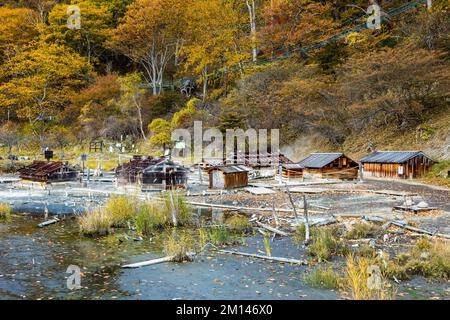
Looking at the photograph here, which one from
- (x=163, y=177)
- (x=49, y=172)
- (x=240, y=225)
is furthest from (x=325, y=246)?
(x=49, y=172)

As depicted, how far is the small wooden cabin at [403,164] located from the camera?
3167cm

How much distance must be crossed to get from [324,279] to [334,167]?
24.6 meters

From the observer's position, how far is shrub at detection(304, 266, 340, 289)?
11.5 meters

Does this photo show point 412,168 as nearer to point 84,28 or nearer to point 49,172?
point 49,172

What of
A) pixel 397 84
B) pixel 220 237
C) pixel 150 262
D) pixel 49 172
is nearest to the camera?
pixel 150 262

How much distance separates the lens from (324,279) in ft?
38.3

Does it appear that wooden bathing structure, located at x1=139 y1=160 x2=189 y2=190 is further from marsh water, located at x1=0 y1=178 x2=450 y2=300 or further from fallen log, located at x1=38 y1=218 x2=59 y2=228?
marsh water, located at x1=0 y1=178 x2=450 y2=300

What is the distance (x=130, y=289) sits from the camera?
11.7 meters

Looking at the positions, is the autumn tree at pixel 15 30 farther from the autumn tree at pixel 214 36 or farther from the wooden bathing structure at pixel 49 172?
the wooden bathing structure at pixel 49 172

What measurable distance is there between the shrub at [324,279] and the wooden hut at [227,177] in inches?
760

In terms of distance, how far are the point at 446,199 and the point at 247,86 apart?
31.6 meters

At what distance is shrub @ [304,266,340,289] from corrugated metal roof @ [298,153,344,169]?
23910mm

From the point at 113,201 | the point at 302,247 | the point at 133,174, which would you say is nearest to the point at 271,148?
the point at 133,174

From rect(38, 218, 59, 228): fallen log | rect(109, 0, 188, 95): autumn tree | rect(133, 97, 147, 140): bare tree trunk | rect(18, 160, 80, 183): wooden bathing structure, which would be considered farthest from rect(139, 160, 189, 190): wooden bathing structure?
rect(109, 0, 188, 95): autumn tree
